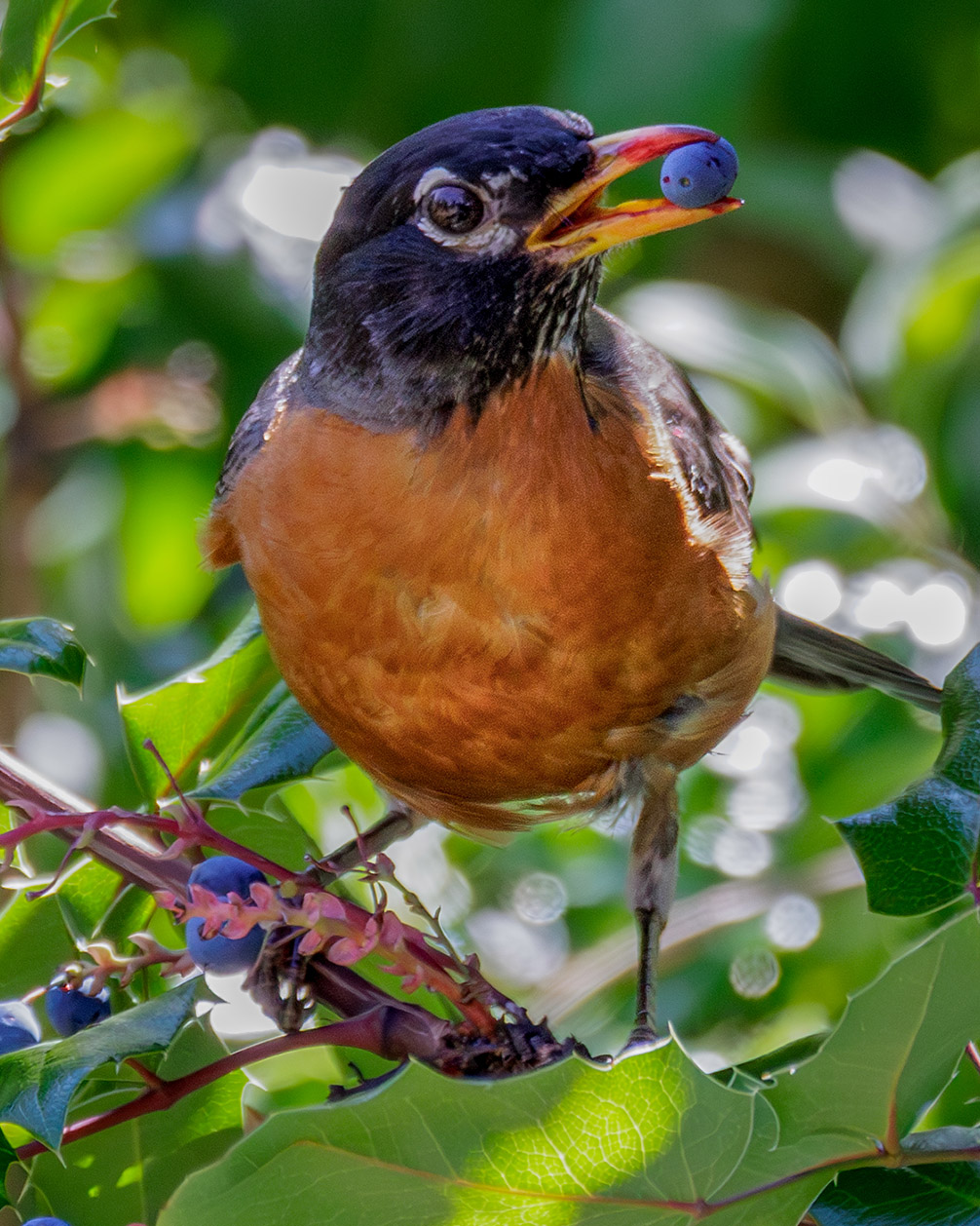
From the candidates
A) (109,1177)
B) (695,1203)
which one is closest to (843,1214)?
(695,1203)

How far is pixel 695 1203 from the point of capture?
1424 mm

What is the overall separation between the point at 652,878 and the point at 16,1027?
1.29m

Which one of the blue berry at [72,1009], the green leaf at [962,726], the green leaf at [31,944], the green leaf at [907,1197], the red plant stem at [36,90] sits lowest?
the green leaf at [31,944]

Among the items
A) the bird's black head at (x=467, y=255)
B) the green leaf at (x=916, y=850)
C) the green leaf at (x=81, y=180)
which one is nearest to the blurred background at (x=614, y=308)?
the green leaf at (x=81, y=180)

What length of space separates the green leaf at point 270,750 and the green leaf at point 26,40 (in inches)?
35.4

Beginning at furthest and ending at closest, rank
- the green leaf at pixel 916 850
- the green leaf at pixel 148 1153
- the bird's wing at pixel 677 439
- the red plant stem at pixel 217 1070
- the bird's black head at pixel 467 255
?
1. the bird's wing at pixel 677 439
2. the bird's black head at pixel 467 255
3. the green leaf at pixel 148 1153
4. the green leaf at pixel 916 850
5. the red plant stem at pixel 217 1070

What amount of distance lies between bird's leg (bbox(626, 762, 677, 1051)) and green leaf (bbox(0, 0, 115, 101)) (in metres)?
1.52

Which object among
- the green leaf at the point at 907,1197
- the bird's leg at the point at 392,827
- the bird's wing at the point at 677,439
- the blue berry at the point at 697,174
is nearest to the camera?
the green leaf at the point at 907,1197

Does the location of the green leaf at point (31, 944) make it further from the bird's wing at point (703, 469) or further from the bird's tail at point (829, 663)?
the bird's tail at point (829, 663)

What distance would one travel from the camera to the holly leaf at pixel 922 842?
181 cm

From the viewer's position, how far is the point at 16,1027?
1.97 m

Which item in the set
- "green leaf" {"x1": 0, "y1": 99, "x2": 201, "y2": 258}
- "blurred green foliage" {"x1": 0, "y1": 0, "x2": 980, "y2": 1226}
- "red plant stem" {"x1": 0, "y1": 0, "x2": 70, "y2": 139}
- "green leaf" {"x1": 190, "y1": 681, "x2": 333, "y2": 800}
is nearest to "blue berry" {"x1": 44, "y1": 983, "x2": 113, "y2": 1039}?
"green leaf" {"x1": 190, "y1": 681, "x2": 333, "y2": 800}

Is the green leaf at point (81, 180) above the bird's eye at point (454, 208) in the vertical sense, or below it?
below

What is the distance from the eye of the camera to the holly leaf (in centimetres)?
181
